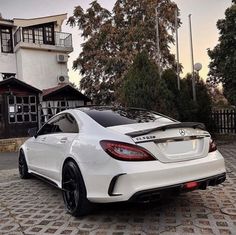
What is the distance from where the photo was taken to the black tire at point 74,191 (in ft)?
13.8

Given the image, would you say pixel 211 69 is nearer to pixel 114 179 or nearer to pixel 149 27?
pixel 149 27

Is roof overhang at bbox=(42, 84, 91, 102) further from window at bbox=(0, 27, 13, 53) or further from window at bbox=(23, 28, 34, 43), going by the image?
window at bbox=(0, 27, 13, 53)

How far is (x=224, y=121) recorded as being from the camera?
1330 centimetres

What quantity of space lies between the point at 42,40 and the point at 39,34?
42 cm

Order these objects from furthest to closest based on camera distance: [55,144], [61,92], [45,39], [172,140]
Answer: [45,39], [61,92], [55,144], [172,140]

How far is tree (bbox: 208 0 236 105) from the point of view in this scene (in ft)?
43.5

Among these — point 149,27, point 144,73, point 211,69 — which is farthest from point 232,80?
point 149,27

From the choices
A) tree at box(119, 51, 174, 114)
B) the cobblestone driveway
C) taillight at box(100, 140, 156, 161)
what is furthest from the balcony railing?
taillight at box(100, 140, 156, 161)

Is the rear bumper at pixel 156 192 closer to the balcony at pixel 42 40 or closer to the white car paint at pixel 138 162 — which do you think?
the white car paint at pixel 138 162

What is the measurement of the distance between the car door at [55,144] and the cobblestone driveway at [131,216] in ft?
1.68

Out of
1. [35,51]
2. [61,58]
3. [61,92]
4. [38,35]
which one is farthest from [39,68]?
[61,92]

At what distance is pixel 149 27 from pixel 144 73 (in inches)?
449

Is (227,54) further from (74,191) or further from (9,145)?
(74,191)

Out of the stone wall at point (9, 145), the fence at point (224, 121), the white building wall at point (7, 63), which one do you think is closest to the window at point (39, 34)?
the white building wall at point (7, 63)
